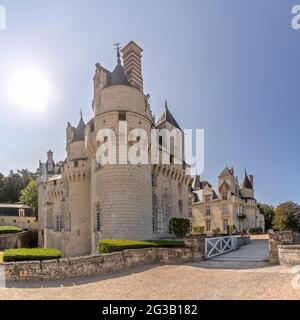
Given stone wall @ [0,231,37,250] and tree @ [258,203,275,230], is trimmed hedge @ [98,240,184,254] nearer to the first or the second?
stone wall @ [0,231,37,250]

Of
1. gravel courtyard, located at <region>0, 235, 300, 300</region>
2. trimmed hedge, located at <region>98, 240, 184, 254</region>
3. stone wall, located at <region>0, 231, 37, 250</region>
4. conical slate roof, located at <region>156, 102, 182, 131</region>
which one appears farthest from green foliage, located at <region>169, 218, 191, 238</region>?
stone wall, located at <region>0, 231, 37, 250</region>

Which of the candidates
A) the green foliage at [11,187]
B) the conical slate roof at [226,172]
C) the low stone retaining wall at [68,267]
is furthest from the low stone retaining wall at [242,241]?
the green foliage at [11,187]

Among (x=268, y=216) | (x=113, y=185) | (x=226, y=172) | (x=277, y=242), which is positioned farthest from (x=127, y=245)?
(x=268, y=216)

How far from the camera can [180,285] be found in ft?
33.5

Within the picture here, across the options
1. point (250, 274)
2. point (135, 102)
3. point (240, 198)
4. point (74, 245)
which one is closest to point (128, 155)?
point (135, 102)

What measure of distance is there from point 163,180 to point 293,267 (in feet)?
55.4

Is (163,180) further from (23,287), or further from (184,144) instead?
(23,287)

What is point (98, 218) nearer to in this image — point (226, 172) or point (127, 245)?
point (127, 245)

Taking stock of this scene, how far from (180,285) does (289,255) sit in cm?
→ 428

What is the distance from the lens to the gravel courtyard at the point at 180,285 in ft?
29.0

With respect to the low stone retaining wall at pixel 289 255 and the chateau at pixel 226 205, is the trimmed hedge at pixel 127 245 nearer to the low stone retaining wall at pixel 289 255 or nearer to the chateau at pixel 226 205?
the low stone retaining wall at pixel 289 255

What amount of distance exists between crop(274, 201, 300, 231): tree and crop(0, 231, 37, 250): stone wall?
31.3m

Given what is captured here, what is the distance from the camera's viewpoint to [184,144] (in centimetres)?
3394

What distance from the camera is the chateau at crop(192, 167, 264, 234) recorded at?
43.8m
